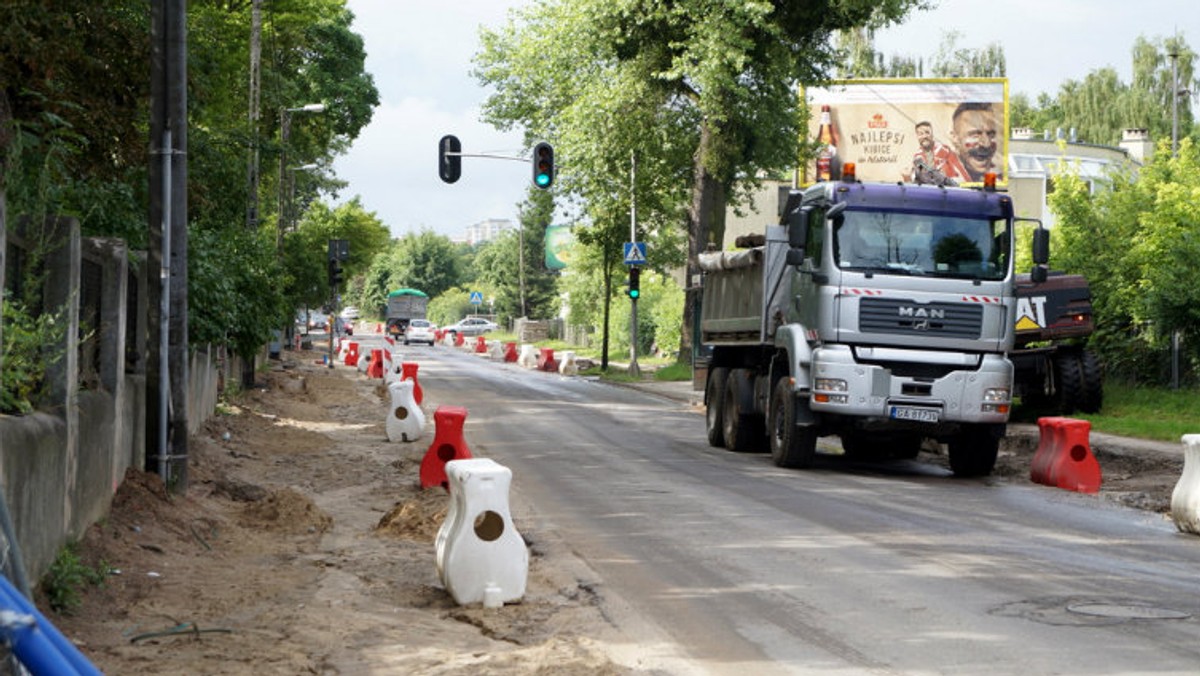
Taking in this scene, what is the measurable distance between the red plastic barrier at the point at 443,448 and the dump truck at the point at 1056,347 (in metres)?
11.5

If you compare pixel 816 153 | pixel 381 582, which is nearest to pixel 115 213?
pixel 381 582

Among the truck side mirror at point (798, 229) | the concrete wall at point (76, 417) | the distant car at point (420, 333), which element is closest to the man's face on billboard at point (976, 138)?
the truck side mirror at point (798, 229)

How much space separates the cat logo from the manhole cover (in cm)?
1598

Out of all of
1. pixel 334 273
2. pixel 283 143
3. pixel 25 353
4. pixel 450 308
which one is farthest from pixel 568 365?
pixel 450 308

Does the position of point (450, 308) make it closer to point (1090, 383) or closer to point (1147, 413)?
point (1147, 413)

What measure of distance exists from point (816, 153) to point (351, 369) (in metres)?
17.3

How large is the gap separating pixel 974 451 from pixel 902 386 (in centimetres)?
179

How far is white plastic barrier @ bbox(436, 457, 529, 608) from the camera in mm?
9695

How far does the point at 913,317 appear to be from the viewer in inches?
734

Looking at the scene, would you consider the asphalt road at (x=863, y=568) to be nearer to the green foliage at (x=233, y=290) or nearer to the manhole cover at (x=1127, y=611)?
the manhole cover at (x=1127, y=611)

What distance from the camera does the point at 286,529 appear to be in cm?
1332

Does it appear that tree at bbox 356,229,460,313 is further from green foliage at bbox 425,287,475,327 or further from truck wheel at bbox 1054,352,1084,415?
truck wheel at bbox 1054,352,1084,415

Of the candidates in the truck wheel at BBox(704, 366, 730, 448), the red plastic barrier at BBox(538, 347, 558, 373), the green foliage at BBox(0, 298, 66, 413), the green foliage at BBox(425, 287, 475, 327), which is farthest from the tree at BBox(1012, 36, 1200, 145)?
the green foliage at BBox(0, 298, 66, 413)

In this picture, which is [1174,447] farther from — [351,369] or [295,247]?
[351,369]
